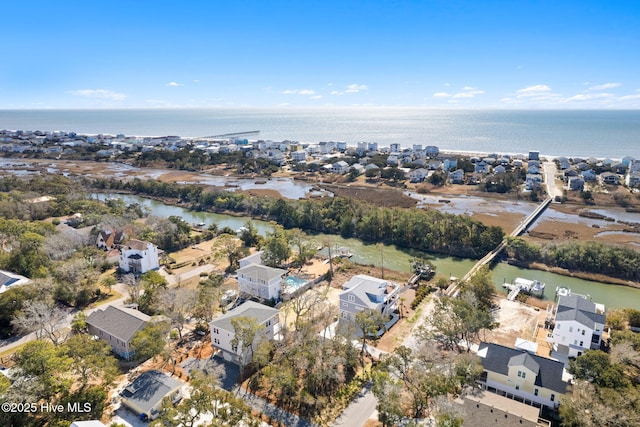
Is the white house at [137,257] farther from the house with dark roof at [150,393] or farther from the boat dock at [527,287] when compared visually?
the boat dock at [527,287]

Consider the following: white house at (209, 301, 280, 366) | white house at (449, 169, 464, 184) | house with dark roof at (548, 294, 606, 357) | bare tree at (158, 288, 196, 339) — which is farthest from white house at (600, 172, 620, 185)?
bare tree at (158, 288, 196, 339)

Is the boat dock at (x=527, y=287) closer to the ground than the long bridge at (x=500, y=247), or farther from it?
closer to the ground

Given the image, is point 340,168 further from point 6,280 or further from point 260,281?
point 6,280

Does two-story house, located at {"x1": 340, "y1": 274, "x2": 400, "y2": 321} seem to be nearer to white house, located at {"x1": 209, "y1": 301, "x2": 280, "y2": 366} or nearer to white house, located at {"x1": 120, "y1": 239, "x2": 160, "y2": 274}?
white house, located at {"x1": 209, "y1": 301, "x2": 280, "y2": 366}

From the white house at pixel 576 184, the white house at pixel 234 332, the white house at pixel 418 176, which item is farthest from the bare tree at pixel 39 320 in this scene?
the white house at pixel 576 184

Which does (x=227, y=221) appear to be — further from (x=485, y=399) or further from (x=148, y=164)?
(x=148, y=164)

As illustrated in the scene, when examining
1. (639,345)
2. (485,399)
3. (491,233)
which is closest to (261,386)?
(485,399)

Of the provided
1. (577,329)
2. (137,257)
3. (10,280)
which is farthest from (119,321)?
(577,329)
